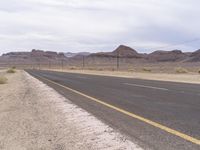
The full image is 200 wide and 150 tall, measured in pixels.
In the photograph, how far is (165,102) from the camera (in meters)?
14.9

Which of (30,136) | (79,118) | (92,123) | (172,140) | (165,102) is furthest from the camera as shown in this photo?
(165,102)

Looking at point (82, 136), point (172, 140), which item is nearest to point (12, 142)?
point (82, 136)

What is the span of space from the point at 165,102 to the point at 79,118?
4538 mm

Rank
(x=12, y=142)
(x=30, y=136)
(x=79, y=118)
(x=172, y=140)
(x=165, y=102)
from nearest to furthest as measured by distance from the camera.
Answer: (x=172, y=140)
(x=12, y=142)
(x=30, y=136)
(x=79, y=118)
(x=165, y=102)

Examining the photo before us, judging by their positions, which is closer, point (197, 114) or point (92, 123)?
point (92, 123)

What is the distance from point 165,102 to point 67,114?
4065 millimetres

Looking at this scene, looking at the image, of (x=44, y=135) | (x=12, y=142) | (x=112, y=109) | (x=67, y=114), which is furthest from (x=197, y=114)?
(x=12, y=142)

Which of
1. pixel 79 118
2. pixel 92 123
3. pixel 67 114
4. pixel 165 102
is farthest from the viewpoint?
pixel 165 102

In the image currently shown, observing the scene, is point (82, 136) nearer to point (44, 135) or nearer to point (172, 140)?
point (44, 135)

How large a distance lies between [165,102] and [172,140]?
7045 millimetres

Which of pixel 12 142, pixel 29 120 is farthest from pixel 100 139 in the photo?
pixel 29 120

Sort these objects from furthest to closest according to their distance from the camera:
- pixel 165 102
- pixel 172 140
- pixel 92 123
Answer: pixel 165 102
pixel 92 123
pixel 172 140

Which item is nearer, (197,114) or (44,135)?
(44,135)

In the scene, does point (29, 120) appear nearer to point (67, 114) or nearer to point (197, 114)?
point (67, 114)
